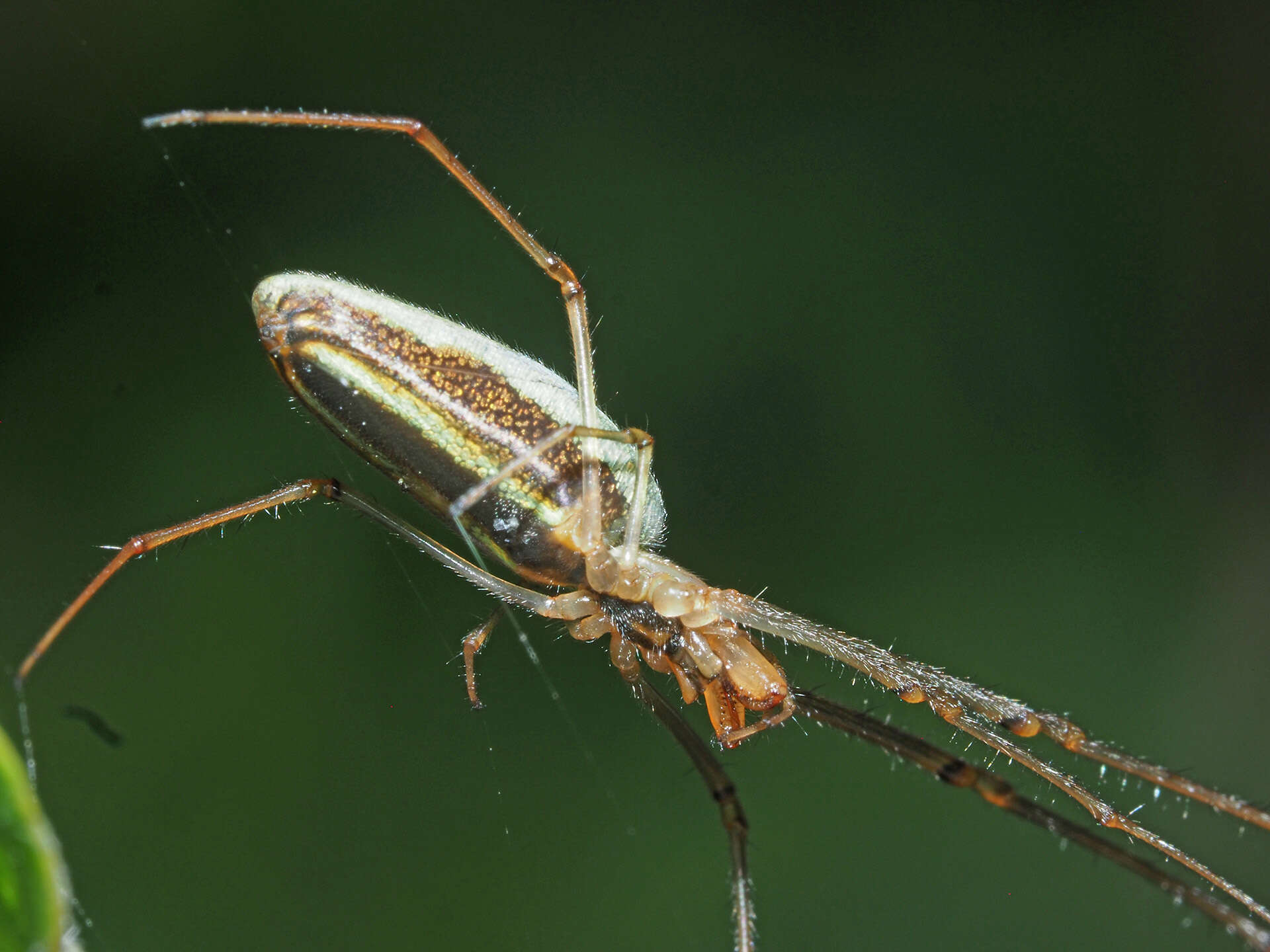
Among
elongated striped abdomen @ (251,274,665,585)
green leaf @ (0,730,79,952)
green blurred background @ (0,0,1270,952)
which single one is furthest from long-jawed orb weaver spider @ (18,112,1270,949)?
green leaf @ (0,730,79,952)

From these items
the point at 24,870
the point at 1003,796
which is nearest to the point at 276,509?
the point at 24,870

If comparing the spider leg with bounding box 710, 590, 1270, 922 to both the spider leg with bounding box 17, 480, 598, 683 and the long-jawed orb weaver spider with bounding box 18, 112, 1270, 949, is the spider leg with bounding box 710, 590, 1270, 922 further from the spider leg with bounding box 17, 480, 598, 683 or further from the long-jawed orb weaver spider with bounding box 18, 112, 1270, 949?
the spider leg with bounding box 17, 480, 598, 683

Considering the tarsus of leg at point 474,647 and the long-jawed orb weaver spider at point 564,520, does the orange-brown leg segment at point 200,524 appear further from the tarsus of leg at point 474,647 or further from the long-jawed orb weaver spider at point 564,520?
the tarsus of leg at point 474,647

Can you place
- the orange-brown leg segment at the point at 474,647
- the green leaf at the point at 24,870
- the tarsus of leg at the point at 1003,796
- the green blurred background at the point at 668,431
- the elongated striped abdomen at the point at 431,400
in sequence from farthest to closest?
the green blurred background at the point at 668,431, the orange-brown leg segment at the point at 474,647, the elongated striped abdomen at the point at 431,400, the tarsus of leg at the point at 1003,796, the green leaf at the point at 24,870

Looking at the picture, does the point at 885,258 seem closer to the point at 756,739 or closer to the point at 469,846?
the point at 756,739

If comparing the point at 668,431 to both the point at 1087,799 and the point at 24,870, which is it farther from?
the point at 24,870

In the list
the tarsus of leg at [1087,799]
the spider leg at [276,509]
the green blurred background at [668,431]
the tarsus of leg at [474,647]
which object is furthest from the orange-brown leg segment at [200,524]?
the tarsus of leg at [1087,799]
